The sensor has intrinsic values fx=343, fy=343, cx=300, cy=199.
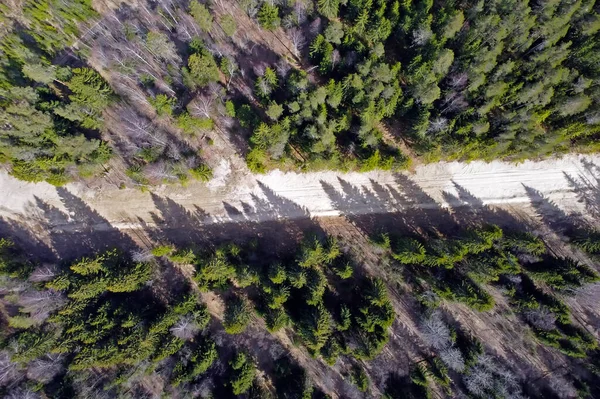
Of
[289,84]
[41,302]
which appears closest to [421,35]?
[289,84]

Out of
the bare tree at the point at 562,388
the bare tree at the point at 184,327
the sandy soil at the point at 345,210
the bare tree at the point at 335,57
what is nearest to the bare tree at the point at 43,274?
the sandy soil at the point at 345,210

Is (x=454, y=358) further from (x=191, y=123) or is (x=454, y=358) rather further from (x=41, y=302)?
(x=41, y=302)

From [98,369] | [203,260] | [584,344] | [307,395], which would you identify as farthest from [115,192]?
[584,344]

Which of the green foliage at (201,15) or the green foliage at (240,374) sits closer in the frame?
the green foliage at (240,374)

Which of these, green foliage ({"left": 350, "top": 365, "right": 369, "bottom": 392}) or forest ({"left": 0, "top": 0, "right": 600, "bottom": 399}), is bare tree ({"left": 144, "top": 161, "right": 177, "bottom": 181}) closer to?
forest ({"left": 0, "top": 0, "right": 600, "bottom": 399})

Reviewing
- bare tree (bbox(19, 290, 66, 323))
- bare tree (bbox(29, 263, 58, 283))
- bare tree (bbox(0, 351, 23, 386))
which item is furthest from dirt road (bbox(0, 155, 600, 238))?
bare tree (bbox(0, 351, 23, 386))

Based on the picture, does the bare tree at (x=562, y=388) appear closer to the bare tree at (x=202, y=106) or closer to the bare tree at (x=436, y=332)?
the bare tree at (x=436, y=332)
